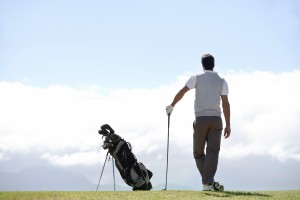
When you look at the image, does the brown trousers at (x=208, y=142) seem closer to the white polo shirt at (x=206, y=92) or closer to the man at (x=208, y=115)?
the man at (x=208, y=115)

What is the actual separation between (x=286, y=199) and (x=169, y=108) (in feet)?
14.3

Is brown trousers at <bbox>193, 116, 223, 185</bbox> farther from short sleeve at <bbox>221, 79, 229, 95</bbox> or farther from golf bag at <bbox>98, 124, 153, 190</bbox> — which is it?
golf bag at <bbox>98, 124, 153, 190</bbox>

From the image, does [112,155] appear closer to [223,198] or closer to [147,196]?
[147,196]

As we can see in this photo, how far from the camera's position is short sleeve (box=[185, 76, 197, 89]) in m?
14.3

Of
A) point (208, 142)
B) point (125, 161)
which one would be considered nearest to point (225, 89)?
point (208, 142)

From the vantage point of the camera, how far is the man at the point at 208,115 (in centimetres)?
1414

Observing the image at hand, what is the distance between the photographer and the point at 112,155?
15766 mm

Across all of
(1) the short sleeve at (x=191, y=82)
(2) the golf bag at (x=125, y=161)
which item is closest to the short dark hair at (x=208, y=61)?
(1) the short sleeve at (x=191, y=82)

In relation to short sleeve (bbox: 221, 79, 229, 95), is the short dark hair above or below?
above

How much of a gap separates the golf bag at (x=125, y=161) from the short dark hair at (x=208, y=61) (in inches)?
150

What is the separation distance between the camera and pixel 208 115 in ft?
46.5

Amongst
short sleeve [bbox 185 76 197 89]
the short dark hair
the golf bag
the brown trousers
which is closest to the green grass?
the brown trousers

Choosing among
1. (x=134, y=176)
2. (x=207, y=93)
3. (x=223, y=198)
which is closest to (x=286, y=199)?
(x=223, y=198)

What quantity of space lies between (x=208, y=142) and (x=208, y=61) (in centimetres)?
254
